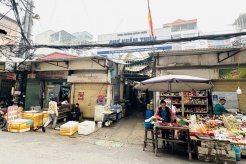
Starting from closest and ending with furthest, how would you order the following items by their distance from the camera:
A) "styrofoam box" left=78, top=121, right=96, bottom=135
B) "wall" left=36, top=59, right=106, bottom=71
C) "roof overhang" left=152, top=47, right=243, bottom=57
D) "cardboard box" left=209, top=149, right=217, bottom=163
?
"cardboard box" left=209, top=149, right=217, bottom=163 → "styrofoam box" left=78, top=121, right=96, bottom=135 → "roof overhang" left=152, top=47, right=243, bottom=57 → "wall" left=36, top=59, right=106, bottom=71

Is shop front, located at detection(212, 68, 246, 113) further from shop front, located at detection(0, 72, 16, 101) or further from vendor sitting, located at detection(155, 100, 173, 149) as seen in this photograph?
shop front, located at detection(0, 72, 16, 101)

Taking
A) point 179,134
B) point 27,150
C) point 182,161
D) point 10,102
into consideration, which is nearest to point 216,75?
point 179,134

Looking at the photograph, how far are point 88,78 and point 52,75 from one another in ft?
12.4

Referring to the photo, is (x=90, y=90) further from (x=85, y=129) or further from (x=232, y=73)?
(x=232, y=73)

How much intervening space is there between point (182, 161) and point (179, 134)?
160cm

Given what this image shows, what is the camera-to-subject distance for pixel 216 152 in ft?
14.6

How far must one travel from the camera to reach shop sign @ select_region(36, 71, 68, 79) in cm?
1160

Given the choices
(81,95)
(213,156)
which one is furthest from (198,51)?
(81,95)

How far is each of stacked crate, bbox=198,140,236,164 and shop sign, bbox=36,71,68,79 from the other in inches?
411

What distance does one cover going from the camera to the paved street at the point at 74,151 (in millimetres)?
4336

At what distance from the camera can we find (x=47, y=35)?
2780cm

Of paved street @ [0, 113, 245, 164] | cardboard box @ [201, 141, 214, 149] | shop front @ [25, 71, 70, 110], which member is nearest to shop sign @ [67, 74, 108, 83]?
shop front @ [25, 71, 70, 110]

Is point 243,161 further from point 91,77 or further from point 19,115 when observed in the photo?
point 19,115

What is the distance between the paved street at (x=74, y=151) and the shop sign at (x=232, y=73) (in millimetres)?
5370
